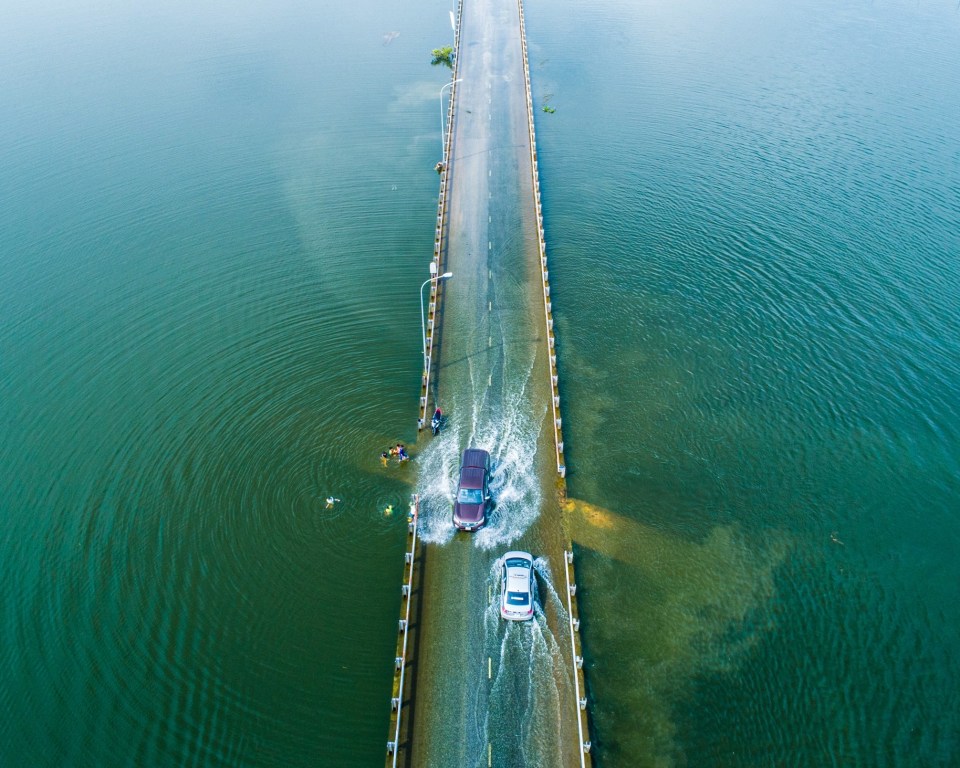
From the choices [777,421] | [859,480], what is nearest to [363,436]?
[777,421]

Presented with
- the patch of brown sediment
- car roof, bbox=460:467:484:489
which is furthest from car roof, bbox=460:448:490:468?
the patch of brown sediment

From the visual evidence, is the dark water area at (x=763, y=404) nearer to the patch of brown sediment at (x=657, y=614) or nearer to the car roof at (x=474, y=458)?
the patch of brown sediment at (x=657, y=614)

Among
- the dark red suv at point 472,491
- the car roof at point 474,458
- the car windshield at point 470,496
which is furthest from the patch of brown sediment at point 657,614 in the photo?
the car roof at point 474,458

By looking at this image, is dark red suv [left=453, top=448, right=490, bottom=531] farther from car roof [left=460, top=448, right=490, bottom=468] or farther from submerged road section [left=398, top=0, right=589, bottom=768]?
submerged road section [left=398, top=0, right=589, bottom=768]

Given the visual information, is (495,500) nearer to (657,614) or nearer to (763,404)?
(657,614)

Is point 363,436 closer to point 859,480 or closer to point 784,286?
point 859,480

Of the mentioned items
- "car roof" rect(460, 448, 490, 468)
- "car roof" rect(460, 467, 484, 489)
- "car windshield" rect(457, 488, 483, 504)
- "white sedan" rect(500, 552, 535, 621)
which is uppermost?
"car roof" rect(460, 448, 490, 468)
